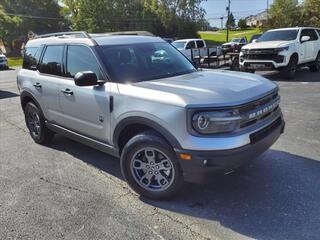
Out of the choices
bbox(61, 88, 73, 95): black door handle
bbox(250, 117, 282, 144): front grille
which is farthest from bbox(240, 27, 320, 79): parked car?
bbox(61, 88, 73, 95): black door handle

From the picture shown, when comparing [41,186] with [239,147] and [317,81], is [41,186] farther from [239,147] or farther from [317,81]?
[317,81]

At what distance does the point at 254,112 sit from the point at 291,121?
3539mm

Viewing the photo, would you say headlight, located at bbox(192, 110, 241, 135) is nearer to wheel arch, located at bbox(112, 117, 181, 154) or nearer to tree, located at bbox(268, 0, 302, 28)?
wheel arch, located at bbox(112, 117, 181, 154)

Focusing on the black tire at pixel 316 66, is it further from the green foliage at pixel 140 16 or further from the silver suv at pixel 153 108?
the green foliage at pixel 140 16

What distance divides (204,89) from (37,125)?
356 centimetres

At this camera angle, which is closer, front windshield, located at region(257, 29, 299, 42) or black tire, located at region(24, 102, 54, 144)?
black tire, located at region(24, 102, 54, 144)

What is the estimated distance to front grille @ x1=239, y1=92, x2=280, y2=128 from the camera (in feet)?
11.3

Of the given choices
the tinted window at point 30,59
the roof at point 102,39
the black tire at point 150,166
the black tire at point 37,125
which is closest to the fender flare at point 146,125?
the black tire at point 150,166

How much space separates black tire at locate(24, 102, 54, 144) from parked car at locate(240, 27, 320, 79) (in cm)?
913

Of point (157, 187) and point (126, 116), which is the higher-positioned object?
point (126, 116)

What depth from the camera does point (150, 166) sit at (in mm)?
3891

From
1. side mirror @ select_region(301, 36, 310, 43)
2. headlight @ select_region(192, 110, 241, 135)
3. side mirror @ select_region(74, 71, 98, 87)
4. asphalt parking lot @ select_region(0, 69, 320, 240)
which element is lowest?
asphalt parking lot @ select_region(0, 69, 320, 240)

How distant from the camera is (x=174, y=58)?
4.99 metres

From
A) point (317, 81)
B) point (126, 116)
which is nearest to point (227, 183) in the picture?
Answer: point (126, 116)
